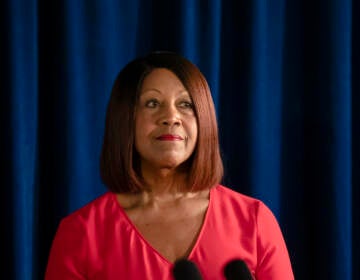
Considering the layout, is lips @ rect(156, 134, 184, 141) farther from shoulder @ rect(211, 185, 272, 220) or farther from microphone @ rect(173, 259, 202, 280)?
microphone @ rect(173, 259, 202, 280)

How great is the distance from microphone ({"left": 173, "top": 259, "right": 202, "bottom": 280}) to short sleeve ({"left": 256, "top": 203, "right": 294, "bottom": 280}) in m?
0.34

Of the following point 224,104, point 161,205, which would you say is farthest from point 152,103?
point 224,104

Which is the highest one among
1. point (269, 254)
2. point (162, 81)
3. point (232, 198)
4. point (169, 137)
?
point (162, 81)

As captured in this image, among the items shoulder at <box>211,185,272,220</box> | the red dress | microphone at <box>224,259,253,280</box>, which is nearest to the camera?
microphone at <box>224,259,253,280</box>

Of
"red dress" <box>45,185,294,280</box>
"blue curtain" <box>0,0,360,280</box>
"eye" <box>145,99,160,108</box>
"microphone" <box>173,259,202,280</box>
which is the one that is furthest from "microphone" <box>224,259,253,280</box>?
"blue curtain" <box>0,0,360,280</box>

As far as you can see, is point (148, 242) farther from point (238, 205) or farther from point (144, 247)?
point (238, 205)

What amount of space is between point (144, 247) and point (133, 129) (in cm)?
26

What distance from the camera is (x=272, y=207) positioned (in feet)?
5.56

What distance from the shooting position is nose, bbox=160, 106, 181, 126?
44.9 inches

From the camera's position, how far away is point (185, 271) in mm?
852

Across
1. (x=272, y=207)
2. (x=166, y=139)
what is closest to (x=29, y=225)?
(x=166, y=139)

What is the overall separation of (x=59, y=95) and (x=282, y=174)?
0.77 meters

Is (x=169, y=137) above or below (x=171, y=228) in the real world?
above
